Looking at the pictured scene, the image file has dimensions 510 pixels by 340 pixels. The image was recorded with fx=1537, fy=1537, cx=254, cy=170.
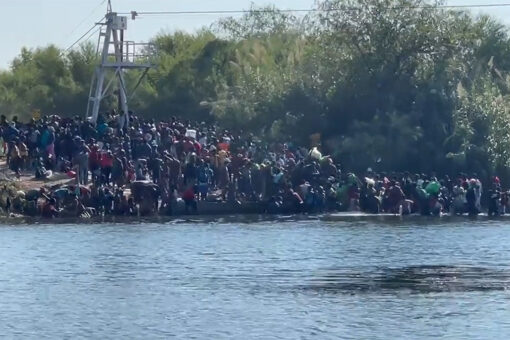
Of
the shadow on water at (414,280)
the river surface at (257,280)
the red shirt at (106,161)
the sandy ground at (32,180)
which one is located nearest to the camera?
the river surface at (257,280)

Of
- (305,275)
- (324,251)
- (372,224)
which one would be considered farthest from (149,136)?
(305,275)

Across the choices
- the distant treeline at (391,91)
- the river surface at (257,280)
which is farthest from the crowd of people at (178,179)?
the distant treeline at (391,91)

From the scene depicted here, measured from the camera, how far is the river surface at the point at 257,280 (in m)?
28.4

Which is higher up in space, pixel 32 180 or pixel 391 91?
pixel 391 91

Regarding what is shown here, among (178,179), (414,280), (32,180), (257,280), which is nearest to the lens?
(257,280)

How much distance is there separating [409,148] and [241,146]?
7.08 meters

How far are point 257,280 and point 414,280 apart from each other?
3575mm

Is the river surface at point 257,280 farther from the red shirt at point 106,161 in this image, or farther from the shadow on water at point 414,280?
the red shirt at point 106,161

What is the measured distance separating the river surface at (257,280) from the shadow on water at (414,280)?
0.04m

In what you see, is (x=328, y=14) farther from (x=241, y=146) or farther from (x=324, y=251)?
(x=324, y=251)

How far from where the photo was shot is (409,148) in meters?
59.8

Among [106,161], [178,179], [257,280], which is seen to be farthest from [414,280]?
[178,179]

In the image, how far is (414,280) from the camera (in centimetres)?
3494

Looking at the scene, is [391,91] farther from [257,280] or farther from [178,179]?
[257,280]
